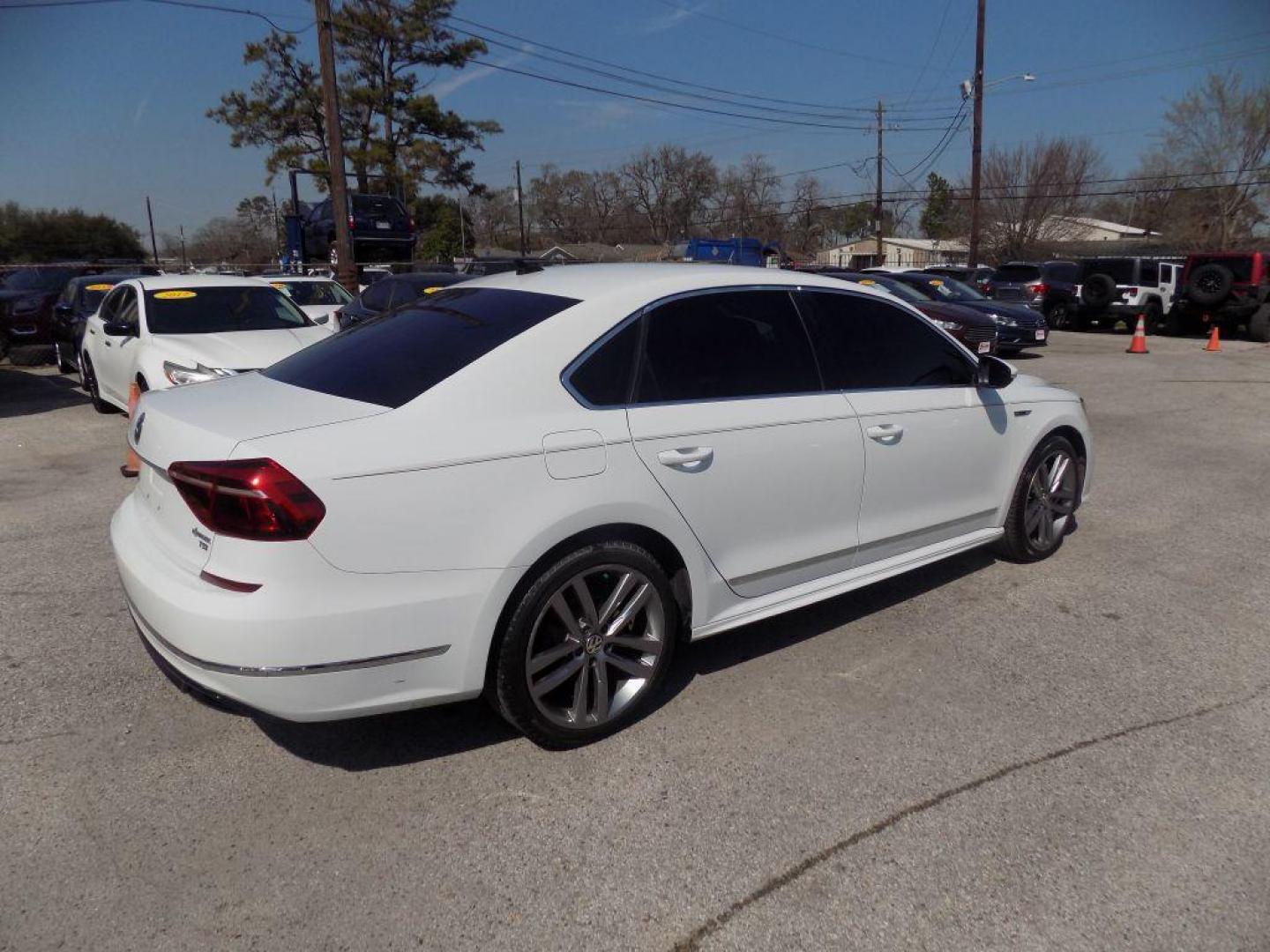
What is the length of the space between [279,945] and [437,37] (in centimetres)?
4364

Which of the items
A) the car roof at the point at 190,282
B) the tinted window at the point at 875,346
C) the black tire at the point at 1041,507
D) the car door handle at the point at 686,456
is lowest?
the black tire at the point at 1041,507

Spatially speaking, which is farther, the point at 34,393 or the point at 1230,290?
the point at 1230,290

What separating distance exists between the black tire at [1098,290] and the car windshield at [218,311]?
60.8ft

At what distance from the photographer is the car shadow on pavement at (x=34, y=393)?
430 inches

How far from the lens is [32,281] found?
1770 cm

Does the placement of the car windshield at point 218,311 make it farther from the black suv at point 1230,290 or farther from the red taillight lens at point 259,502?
the black suv at point 1230,290

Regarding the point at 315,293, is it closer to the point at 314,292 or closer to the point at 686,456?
the point at 314,292

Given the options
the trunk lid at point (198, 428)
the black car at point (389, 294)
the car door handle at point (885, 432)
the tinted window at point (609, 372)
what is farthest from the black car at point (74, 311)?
the car door handle at point (885, 432)

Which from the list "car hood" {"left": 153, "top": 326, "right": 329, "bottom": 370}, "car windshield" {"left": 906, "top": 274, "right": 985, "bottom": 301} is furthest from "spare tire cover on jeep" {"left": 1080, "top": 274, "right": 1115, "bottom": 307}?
"car hood" {"left": 153, "top": 326, "right": 329, "bottom": 370}

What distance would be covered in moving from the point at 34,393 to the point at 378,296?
4980mm

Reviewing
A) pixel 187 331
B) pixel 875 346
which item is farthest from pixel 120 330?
pixel 875 346

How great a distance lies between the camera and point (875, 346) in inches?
162

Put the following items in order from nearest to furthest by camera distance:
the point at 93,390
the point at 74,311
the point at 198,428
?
1. the point at 198,428
2. the point at 93,390
3. the point at 74,311

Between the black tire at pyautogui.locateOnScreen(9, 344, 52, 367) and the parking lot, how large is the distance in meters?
14.1
